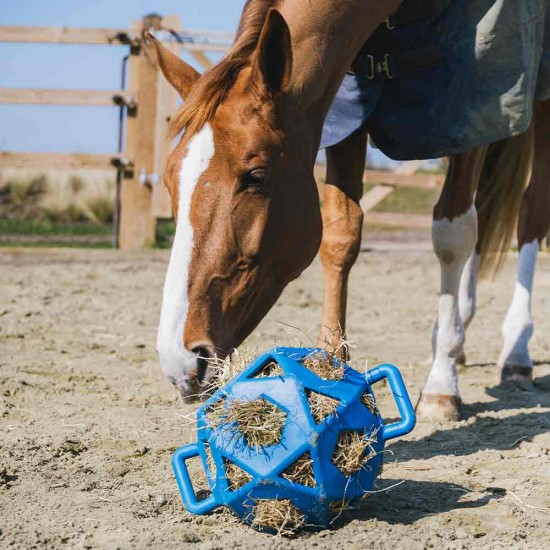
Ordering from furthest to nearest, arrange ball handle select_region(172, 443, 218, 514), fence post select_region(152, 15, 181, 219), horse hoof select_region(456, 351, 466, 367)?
fence post select_region(152, 15, 181, 219) < horse hoof select_region(456, 351, 466, 367) < ball handle select_region(172, 443, 218, 514)

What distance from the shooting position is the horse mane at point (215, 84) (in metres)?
2.30

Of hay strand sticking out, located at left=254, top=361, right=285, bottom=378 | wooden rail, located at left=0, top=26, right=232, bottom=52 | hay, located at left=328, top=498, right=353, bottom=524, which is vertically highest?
wooden rail, located at left=0, top=26, right=232, bottom=52

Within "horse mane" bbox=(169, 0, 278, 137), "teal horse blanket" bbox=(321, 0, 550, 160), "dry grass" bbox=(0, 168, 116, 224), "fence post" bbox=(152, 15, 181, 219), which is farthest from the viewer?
"dry grass" bbox=(0, 168, 116, 224)

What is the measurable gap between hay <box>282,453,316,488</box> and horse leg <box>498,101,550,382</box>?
2029 millimetres

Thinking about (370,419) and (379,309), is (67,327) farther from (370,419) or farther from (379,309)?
(370,419)

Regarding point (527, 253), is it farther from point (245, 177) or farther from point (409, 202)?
point (409, 202)

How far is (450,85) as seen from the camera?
3057 millimetres

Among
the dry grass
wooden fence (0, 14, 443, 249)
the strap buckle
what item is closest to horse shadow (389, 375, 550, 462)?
the strap buckle

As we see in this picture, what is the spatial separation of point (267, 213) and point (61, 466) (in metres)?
0.92

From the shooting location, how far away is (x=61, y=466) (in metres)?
2.49

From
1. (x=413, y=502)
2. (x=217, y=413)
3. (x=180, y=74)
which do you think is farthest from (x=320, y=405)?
(x=180, y=74)

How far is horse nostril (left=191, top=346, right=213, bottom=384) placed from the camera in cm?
211

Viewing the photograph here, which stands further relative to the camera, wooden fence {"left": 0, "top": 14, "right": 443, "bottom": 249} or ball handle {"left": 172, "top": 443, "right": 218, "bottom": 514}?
wooden fence {"left": 0, "top": 14, "right": 443, "bottom": 249}

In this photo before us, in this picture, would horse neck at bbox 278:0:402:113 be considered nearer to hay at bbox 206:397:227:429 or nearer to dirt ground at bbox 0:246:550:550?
dirt ground at bbox 0:246:550:550
